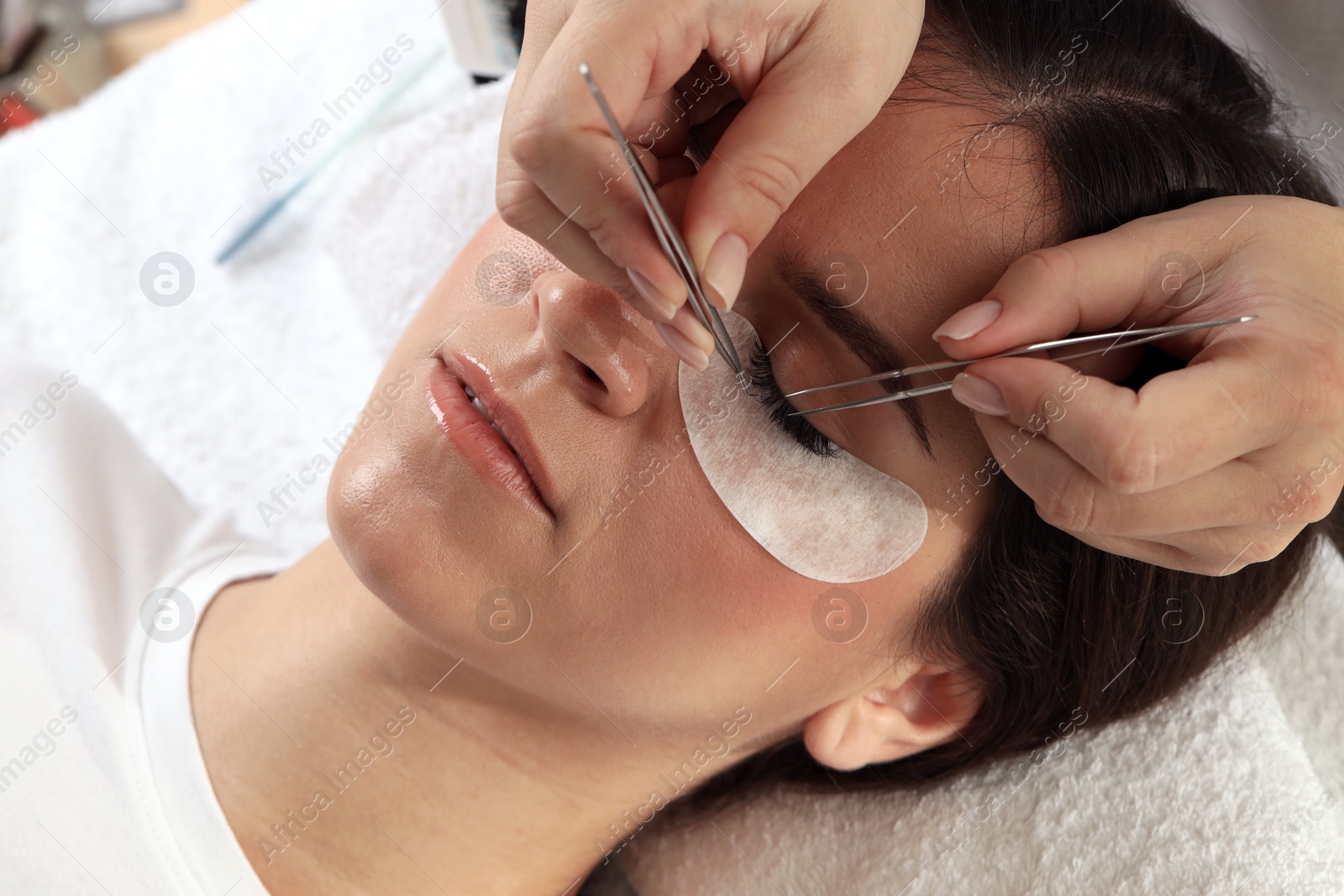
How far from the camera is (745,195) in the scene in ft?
1.84

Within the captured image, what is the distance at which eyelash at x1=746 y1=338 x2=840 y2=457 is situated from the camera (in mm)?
759

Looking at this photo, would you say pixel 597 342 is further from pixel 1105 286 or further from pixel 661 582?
pixel 1105 286

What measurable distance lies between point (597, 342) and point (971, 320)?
298mm

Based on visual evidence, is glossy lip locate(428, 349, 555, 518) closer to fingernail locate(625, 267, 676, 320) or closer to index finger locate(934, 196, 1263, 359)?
fingernail locate(625, 267, 676, 320)

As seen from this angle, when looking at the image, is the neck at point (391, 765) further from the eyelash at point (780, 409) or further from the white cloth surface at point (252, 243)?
the white cloth surface at point (252, 243)

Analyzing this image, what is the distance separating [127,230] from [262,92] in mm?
363

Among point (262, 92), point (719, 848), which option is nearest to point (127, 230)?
point (262, 92)

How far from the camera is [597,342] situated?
2.45 ft

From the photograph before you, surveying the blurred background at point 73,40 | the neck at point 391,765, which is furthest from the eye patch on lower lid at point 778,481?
the blurred background at point 73,40

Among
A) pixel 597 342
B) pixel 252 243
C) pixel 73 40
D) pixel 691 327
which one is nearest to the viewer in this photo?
pixel 691 327

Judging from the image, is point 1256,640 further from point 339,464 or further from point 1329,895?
point 339,464

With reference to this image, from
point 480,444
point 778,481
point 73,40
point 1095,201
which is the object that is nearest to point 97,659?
point 480,444

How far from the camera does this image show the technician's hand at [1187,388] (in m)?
0.59

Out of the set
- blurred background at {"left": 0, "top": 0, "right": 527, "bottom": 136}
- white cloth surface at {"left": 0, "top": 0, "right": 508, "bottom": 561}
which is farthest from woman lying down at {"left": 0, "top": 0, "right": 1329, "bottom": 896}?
blurred background at {"left": 0, "top": 0, "right": 527, "bottom": 136}
